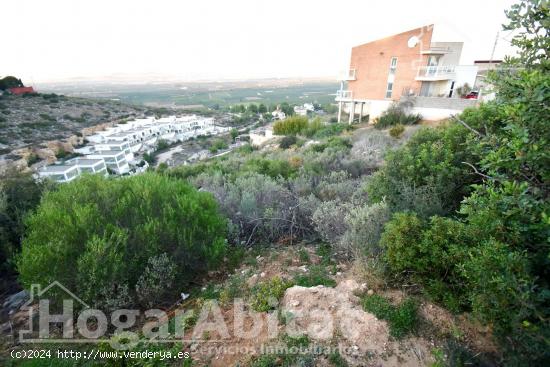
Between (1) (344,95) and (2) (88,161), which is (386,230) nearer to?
(1) (344,95)

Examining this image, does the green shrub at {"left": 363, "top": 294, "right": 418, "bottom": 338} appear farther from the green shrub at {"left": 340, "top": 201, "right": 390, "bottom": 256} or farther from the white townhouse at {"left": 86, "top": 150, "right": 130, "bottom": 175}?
the white townhouse at {"left": 86, "top": 150, "right": 130, "bottom": 175}

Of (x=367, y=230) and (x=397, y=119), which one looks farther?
(x=397, y=119)

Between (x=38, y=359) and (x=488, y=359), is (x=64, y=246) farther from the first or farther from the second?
(x=488, y=359)

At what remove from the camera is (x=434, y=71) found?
18328mm

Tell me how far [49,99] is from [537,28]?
202 feet

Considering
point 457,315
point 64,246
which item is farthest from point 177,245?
point 457,315

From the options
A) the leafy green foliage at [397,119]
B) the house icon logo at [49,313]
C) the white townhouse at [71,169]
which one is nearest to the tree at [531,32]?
the house icon logo at [49,313]

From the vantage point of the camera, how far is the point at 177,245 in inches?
171

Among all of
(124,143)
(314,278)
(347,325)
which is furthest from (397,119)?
(124,143)

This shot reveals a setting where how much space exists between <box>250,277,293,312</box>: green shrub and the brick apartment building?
675 inches

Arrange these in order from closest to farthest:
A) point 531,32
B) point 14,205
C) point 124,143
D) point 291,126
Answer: point 531,32 < point 14,205 < point 291,126 < point 124,143

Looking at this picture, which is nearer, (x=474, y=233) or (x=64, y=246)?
(x=474, y=233)

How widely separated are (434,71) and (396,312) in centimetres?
2080

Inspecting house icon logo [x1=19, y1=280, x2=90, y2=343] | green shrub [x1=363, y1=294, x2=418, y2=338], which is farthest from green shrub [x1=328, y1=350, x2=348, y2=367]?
house icon logo [x1=19, y1=280, x2=90, y2=343]
